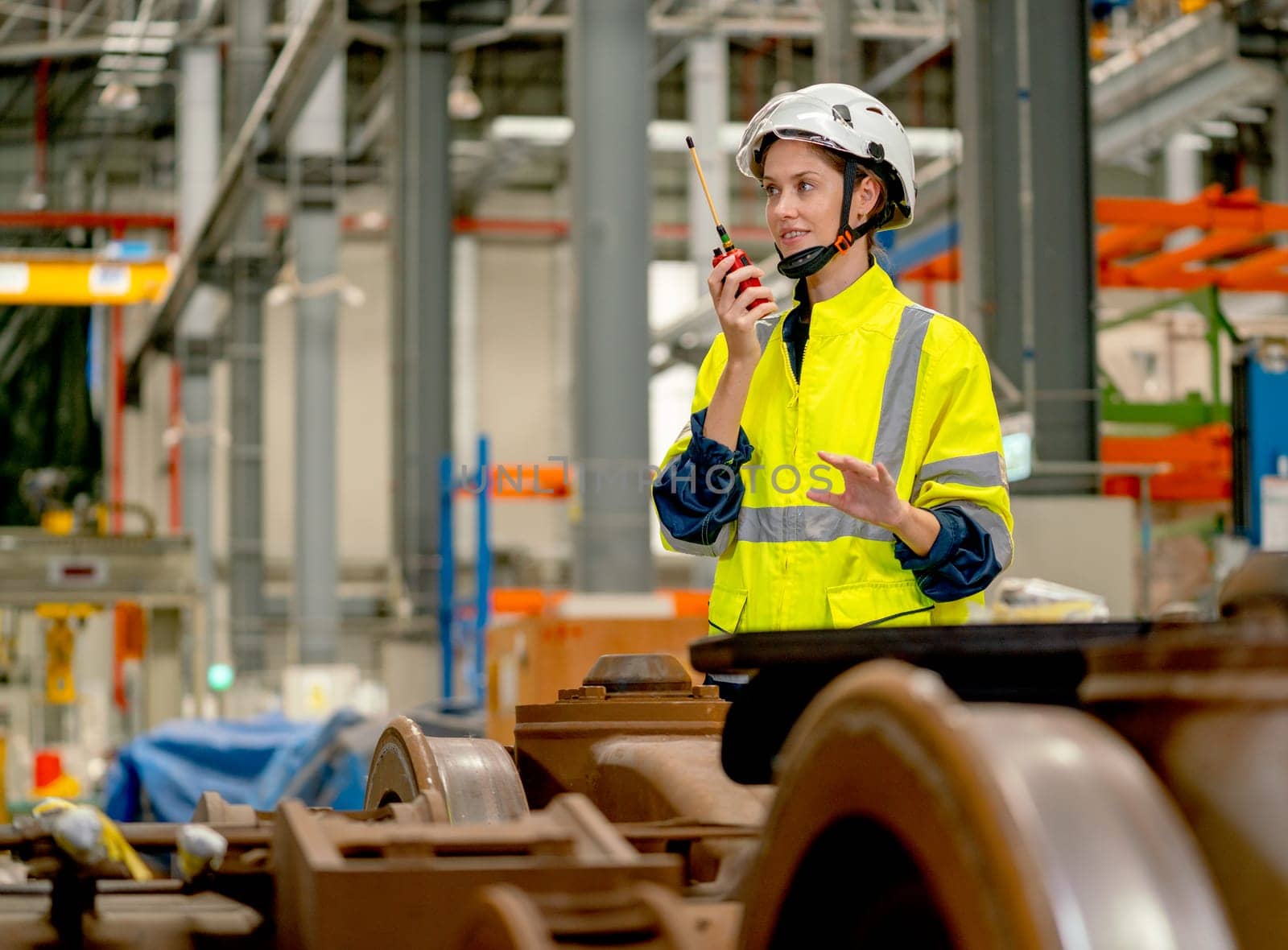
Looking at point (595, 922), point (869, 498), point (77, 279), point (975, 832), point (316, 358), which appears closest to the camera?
point (975, 832)

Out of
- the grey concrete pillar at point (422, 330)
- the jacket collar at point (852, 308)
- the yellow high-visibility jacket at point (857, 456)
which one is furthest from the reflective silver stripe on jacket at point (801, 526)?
the grey concrete pillar at point (422, 330)

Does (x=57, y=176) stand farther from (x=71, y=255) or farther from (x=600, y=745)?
(x=600, y=745)

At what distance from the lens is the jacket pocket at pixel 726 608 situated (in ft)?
7.75

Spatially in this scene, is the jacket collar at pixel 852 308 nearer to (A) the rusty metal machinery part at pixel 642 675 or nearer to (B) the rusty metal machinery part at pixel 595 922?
(A) the rusty metal machinery part at pixel 642 675

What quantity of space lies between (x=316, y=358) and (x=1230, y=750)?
17.3 m

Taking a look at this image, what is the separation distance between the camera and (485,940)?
1.39 metres

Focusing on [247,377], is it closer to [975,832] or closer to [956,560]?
[956,560]

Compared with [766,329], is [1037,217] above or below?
above

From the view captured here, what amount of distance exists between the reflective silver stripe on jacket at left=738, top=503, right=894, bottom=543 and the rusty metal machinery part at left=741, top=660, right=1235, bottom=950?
3.23 feet

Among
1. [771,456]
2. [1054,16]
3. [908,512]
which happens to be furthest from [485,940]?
[1054,16]

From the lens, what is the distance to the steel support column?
8672mm

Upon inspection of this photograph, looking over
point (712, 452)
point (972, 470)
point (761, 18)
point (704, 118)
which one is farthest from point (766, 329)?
point (761, 18)

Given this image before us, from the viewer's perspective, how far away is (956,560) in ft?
7.20

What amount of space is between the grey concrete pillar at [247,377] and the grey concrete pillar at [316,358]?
2.18m
